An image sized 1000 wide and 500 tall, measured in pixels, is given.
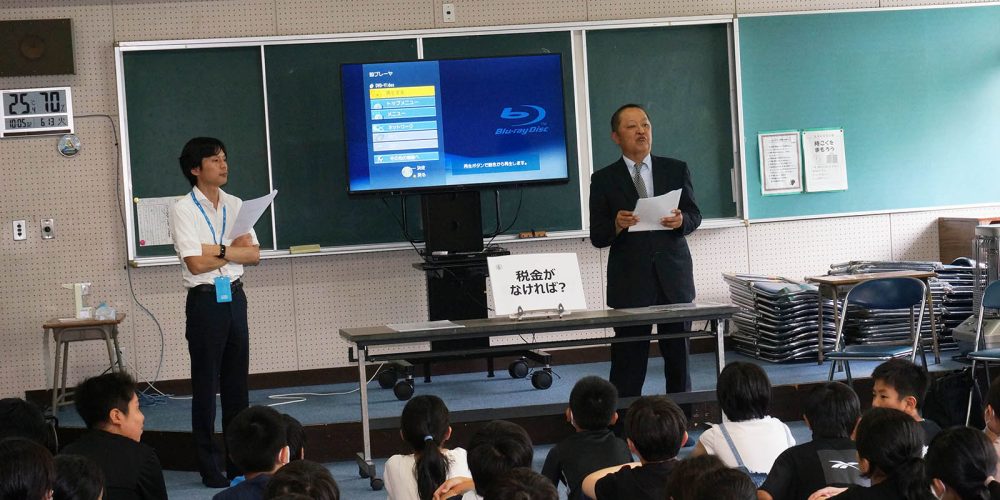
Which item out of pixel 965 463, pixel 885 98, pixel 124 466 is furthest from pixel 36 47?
pixel 965 463

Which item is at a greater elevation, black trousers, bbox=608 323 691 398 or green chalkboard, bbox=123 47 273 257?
green chalkboard, bbox=123 47 273 257

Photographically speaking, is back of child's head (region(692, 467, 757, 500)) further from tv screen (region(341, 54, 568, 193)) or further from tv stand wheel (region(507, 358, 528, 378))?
tv screen (region(341, 54, 568, 193))

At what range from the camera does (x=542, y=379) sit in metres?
6.35

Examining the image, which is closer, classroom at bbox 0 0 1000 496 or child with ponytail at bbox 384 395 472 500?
child with ponytail at bbox 384 395 472 500

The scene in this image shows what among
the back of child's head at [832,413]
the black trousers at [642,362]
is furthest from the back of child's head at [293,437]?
the black trousers at [642,362]

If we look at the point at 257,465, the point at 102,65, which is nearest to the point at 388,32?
the point at 102,65

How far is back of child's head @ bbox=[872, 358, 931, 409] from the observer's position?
3.78 metres

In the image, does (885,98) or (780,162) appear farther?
(885,98)

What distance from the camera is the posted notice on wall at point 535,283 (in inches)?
193

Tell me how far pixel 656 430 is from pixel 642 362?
249 centimetres

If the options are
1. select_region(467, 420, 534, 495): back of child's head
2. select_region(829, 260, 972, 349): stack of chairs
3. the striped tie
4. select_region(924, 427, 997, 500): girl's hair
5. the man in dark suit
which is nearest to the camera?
select_region(924, 427, 997, 500): girl's hair

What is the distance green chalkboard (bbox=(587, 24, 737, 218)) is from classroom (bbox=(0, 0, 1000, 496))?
0.01 m

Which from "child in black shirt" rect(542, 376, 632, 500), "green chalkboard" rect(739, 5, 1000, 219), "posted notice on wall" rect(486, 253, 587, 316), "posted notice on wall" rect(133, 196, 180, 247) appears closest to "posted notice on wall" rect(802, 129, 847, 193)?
"green chalkboard" rect(739, 5, 1000, 219)

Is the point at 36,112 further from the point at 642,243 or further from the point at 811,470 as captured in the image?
the point at 811,470
